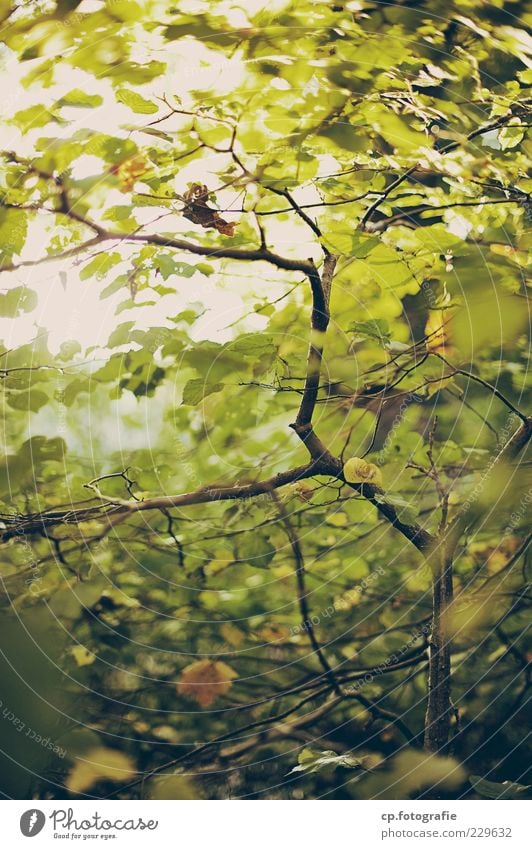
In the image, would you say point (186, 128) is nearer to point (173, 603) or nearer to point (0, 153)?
point (0, 153)

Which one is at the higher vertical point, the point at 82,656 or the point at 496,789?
the point at 82,656

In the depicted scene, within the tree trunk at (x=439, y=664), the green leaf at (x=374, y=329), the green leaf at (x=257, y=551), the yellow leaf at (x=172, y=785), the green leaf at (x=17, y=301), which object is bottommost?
the yellow leaf at (x=172, y=785)

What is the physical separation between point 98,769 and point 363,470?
0.55 meters

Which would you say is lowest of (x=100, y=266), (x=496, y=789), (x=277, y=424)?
(x=496, y=789)

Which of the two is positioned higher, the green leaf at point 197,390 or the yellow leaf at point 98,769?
the green leaf at point 197,390

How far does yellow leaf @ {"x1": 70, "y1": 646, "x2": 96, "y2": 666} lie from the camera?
1046 millimetres

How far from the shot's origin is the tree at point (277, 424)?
40.4 inches

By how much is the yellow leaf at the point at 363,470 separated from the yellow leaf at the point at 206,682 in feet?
1.05

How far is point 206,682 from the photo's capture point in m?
1.04

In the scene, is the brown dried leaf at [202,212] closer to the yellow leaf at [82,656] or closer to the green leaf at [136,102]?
the green leaf at [136,102]

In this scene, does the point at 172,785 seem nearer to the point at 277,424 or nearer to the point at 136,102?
the point at 277,424

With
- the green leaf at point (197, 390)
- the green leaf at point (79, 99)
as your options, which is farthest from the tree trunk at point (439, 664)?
the green leaf at point (79, 99)
